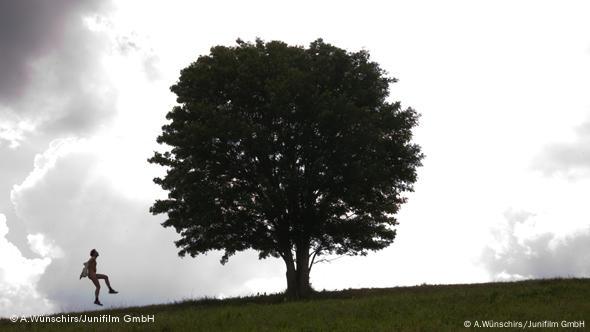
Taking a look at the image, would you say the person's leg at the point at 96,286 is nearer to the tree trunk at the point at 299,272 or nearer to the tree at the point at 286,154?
the tree at the point at 286,154

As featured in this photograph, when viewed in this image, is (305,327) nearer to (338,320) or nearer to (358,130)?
(338,320)

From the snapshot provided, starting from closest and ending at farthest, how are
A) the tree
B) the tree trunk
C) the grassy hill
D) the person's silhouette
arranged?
the grassy hill < the person's silhouette < the tree < the tree trunk

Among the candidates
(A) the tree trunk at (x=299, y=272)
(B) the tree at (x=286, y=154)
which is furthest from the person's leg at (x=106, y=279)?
(A) the tree trunk at (x=299, y=272)

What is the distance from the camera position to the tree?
2978cm

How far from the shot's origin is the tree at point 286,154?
2978 cm

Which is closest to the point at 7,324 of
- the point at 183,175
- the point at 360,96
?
the point at 183,175

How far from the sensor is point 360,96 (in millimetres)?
31578

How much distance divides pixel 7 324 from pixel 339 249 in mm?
17447

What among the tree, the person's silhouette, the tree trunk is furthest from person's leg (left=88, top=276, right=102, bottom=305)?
the tree trunk

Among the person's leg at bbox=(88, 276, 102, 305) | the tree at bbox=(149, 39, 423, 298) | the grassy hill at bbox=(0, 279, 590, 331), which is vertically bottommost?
the grassy hill at bbox=(0, 279, 590, 331)

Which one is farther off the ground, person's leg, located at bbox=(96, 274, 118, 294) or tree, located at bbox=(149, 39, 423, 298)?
tree, located at bbox=(149, 39, 423, 298)

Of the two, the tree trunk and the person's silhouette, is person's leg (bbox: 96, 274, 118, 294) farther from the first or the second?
the tree trunk

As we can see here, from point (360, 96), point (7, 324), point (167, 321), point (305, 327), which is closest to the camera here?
point (305, 327)

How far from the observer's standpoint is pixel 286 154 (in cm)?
3136
